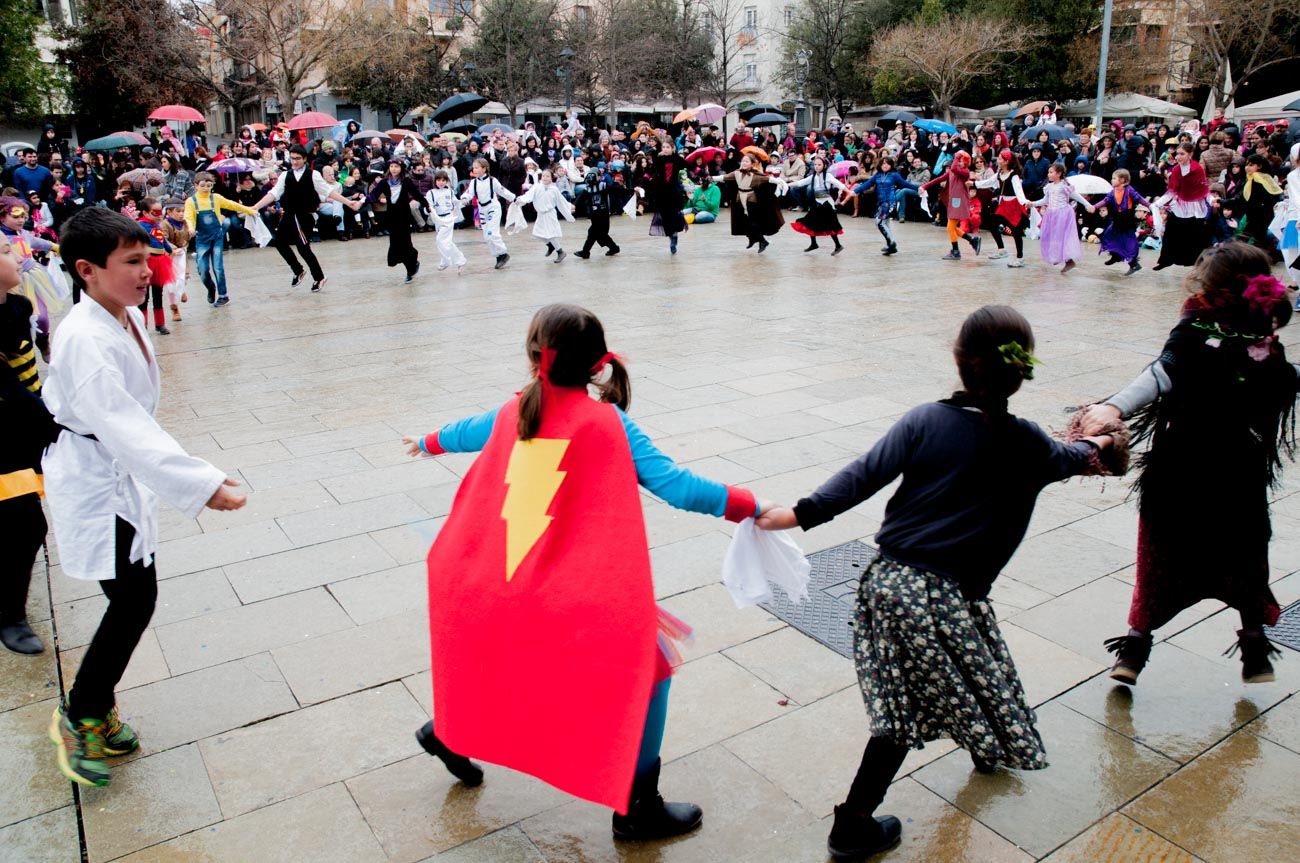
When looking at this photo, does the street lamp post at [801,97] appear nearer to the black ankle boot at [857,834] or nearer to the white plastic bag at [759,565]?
the white plastic bag at [759,565]

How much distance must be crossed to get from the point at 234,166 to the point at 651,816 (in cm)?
1966

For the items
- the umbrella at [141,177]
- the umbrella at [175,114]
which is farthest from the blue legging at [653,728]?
the umbrella at [175,114]

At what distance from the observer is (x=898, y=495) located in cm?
261

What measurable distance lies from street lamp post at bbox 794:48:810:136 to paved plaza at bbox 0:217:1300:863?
114ft

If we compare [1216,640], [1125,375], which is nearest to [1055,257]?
[1125,375]

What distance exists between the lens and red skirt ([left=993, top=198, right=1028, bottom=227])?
550 inches

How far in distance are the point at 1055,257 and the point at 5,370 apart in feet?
41.2

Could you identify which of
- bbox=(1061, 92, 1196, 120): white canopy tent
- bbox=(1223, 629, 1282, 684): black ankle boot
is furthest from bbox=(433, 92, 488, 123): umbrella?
bbox=(1223, 629, 1282, 684): black ankle boot

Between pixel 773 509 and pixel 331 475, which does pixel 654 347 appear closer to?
pixel 331 475

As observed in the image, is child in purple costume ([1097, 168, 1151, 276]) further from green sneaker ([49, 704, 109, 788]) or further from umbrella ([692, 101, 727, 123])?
umbrella ([692, 101, 727, 123])

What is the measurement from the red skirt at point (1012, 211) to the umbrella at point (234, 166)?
44.8 feet

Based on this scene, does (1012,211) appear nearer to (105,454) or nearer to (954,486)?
(954,486)

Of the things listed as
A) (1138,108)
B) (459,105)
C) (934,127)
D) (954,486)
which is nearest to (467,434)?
(954,486)

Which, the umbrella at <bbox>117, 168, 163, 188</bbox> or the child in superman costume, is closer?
the child in superman costume
